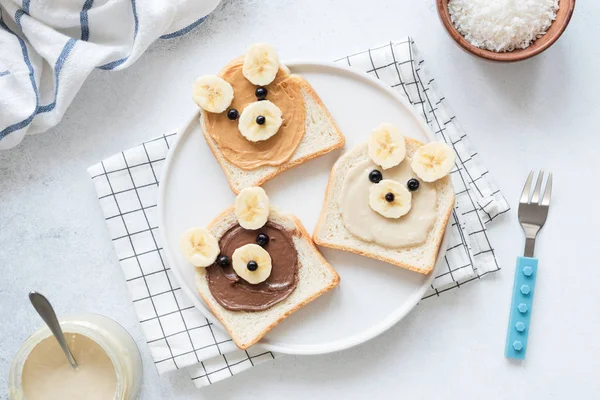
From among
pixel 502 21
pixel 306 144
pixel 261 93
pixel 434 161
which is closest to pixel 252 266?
pixel 306 144

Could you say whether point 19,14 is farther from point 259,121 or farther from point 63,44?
point 259,121

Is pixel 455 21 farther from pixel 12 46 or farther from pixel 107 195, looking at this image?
pixel 12 46

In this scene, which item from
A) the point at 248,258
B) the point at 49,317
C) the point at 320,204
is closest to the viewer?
the point at 49,317

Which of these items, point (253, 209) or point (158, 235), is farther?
point (158, 235)

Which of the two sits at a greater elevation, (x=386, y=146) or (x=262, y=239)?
(x=386, y=146)

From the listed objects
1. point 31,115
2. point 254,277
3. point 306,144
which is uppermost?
point 31,115

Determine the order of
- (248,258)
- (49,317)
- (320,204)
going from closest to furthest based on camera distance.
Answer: (49,317) → (248,258) → (320,204)

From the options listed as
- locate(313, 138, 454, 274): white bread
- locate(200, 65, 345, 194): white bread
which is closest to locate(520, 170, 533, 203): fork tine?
locate(313, 138, 454, 274): white bread
